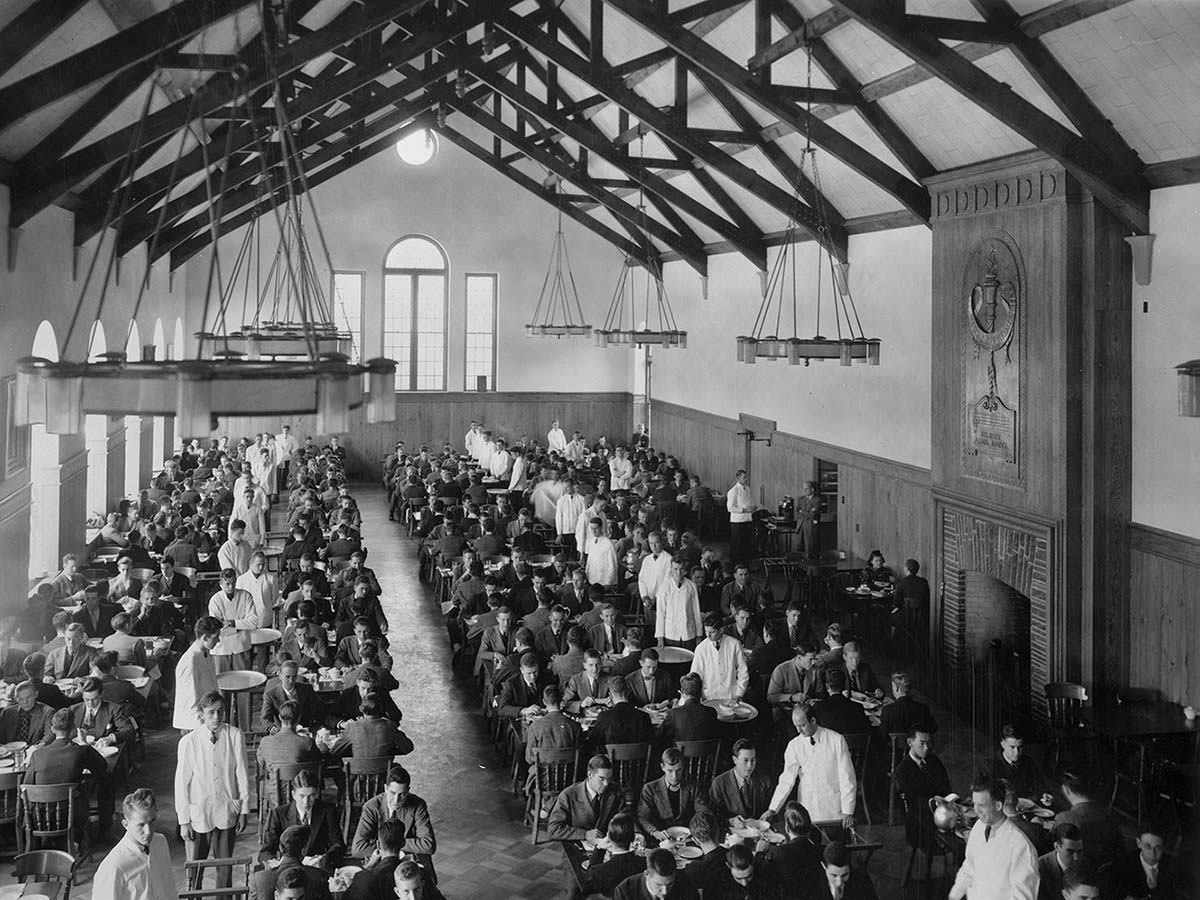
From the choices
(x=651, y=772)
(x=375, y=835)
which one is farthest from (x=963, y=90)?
(x=375, y=835)

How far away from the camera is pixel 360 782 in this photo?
8336 mm

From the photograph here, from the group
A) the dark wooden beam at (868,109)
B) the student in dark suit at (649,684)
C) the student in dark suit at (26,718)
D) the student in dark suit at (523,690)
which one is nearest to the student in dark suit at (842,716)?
the student in dark suit at (649,684)

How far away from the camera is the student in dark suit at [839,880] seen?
247 inches

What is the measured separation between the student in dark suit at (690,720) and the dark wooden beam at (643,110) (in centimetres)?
809

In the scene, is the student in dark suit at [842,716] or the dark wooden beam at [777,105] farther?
the dark wooden beam at [777,105]

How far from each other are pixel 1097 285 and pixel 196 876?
27.3 feet

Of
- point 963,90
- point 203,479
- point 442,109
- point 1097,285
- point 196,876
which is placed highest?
point 442,109

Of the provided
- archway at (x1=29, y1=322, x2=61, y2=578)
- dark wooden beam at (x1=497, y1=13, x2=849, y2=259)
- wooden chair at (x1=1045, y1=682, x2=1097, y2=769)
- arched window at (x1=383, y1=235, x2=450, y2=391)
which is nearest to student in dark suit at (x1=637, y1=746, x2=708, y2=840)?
wooden chair at (x1=1045, y1=682, x2=1097, y2=769)

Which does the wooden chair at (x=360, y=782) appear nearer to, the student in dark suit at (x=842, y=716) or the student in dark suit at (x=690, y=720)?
the student in dark suit at (x=690, y=720)

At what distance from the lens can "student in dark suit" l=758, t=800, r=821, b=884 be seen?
6.62 metres

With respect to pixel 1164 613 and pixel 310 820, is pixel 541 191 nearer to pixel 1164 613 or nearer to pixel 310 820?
pixel 1164 613

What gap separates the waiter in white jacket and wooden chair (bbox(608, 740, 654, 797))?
1.12 metres

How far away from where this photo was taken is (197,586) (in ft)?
46.4

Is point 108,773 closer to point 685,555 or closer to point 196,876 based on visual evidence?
point 196,876
